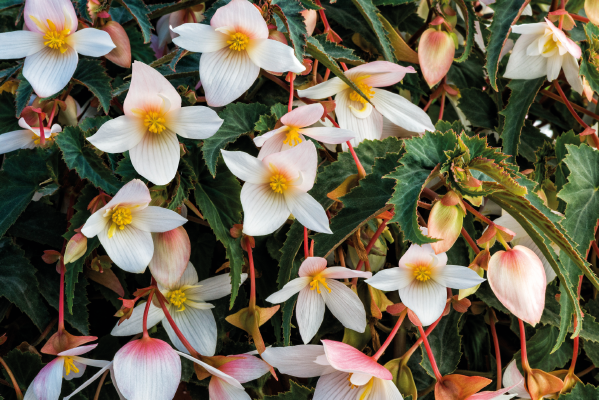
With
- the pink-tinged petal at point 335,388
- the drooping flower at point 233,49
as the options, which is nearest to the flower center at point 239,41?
the drooping flower at point 233,49

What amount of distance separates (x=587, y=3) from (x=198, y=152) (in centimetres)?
49

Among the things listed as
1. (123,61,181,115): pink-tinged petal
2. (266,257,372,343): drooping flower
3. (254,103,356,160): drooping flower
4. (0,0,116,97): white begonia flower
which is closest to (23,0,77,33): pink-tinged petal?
(0,0,116,97): white begonia flower

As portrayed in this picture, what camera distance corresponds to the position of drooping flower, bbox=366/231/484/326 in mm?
452

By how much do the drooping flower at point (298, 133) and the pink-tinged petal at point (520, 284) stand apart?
0.18 m

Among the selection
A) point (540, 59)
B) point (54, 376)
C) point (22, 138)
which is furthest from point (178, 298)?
point (540, 59)

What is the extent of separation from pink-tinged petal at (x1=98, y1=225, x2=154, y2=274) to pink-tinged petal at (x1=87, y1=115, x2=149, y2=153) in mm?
74

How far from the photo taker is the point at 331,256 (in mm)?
537

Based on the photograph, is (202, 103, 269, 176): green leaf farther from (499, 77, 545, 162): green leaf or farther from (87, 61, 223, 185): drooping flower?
(499, 77, 545, 162): green leaf

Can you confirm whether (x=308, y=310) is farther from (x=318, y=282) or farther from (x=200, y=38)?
(x=200, y=38)

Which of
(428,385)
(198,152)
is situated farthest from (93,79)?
(428,385)

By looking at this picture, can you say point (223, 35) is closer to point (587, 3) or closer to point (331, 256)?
point (331, 256)

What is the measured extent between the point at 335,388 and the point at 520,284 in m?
0.19

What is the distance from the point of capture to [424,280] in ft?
1.56

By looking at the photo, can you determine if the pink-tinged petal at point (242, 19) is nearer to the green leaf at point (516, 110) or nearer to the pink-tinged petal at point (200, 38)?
the pink-tinged petal at point (200, 38)
